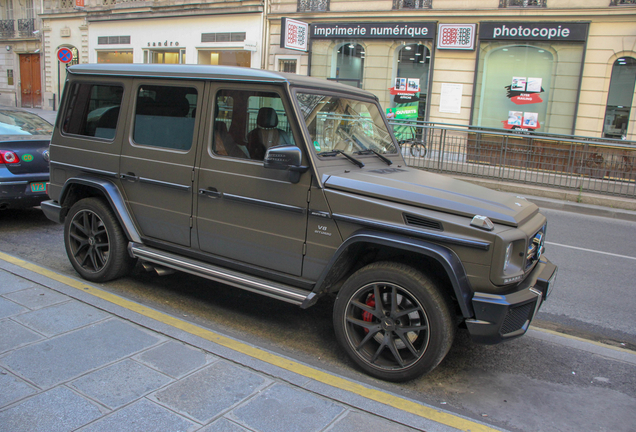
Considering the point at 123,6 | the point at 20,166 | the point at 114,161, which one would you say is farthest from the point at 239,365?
the point at 123,6

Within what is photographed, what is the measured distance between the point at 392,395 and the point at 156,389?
4.72ft

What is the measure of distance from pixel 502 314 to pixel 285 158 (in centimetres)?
168

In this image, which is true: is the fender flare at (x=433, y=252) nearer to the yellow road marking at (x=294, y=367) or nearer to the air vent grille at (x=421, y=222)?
the air vent grille at (x=421, y=222)

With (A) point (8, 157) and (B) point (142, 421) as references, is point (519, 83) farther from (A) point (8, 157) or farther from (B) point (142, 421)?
(B) point (142, 421)

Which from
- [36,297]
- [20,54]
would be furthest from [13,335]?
[20,54]

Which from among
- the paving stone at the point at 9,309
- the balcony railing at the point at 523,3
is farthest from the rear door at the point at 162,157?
the balcony railing at the point at 523,3

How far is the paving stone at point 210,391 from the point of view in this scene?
2.94 meters

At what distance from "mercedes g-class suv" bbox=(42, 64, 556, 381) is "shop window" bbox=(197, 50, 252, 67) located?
18627 millimetres

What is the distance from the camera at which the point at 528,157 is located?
1241 cm

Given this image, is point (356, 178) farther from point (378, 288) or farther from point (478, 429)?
point (478, 429)

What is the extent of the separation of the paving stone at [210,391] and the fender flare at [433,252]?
94cm

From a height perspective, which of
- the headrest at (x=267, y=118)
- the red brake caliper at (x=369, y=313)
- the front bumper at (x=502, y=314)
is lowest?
the red brake caliper at (x=369, y=313)

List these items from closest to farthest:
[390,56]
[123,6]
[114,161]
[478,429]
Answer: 1. [478,429]
2. [114,161]
3. [390,56]
4. [123,6]

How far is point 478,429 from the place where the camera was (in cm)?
295
